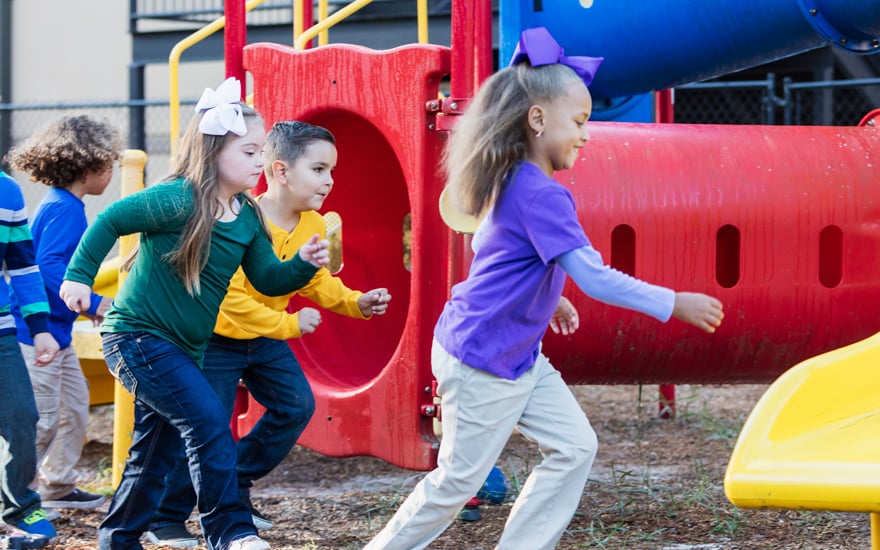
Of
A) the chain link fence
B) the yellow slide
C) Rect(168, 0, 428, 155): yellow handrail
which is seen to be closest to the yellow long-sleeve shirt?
the yellow slide

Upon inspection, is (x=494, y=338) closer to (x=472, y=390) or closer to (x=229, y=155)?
(x=472, y=390)

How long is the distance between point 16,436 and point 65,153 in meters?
1.08

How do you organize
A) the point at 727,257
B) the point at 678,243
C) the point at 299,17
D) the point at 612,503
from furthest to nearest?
the point at 299,17 → the point at 612,503 → the point at 727,257 → the point at 678,243

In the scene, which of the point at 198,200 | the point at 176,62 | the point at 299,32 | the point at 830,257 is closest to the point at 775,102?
the point at 299,32

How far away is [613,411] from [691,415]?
0.49m

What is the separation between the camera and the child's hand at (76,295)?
320 cm

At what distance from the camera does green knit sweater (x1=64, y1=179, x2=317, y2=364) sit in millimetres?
3268

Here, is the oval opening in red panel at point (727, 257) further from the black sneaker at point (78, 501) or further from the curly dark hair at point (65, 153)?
the black sneaker at point (78, 501)

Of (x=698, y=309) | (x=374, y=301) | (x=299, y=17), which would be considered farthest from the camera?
(x=299, y=17)

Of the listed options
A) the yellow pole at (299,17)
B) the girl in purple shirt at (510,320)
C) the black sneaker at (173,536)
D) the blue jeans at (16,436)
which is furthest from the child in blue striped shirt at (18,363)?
the yellow pole at (299,17)

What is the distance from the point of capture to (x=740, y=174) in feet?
13.0

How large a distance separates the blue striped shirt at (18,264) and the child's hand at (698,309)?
204 cm

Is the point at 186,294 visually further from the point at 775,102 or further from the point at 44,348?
the point at 775,102

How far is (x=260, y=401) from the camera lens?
153 inches
